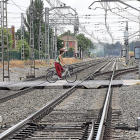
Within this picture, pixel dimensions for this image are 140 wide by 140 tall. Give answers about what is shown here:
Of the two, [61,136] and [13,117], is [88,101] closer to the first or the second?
[13,117]

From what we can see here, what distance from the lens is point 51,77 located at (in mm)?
19984

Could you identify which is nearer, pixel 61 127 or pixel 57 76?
pixel 61 127

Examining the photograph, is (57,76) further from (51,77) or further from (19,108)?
(19,108)

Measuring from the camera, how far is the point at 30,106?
11.9 meters

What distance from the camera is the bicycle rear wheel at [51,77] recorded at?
1960 centimetres

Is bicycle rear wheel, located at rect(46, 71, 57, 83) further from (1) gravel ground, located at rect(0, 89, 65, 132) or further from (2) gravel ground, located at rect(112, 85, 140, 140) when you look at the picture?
(2) gravel ground, located at rect(112, 85, 140, 140)

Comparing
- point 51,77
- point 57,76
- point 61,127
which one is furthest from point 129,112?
point 51,77

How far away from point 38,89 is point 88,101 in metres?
5.44

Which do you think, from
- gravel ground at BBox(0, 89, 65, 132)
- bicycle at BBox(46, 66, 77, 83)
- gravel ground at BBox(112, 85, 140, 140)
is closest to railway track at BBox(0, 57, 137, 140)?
gravel ground at BBox(112, 85, 140, 140)

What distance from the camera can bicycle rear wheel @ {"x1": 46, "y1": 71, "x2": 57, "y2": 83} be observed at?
19603mm

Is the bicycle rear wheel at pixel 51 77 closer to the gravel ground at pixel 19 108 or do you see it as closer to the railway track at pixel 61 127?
the gravel ground at pixel 19 108

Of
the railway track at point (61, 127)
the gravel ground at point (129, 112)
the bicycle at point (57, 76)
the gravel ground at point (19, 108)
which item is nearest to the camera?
→ the railway track at point (61, 127)

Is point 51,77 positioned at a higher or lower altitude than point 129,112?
higher

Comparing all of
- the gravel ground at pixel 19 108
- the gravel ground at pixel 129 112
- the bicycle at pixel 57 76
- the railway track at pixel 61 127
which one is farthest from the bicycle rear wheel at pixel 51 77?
the railway track at pixel 61 127
